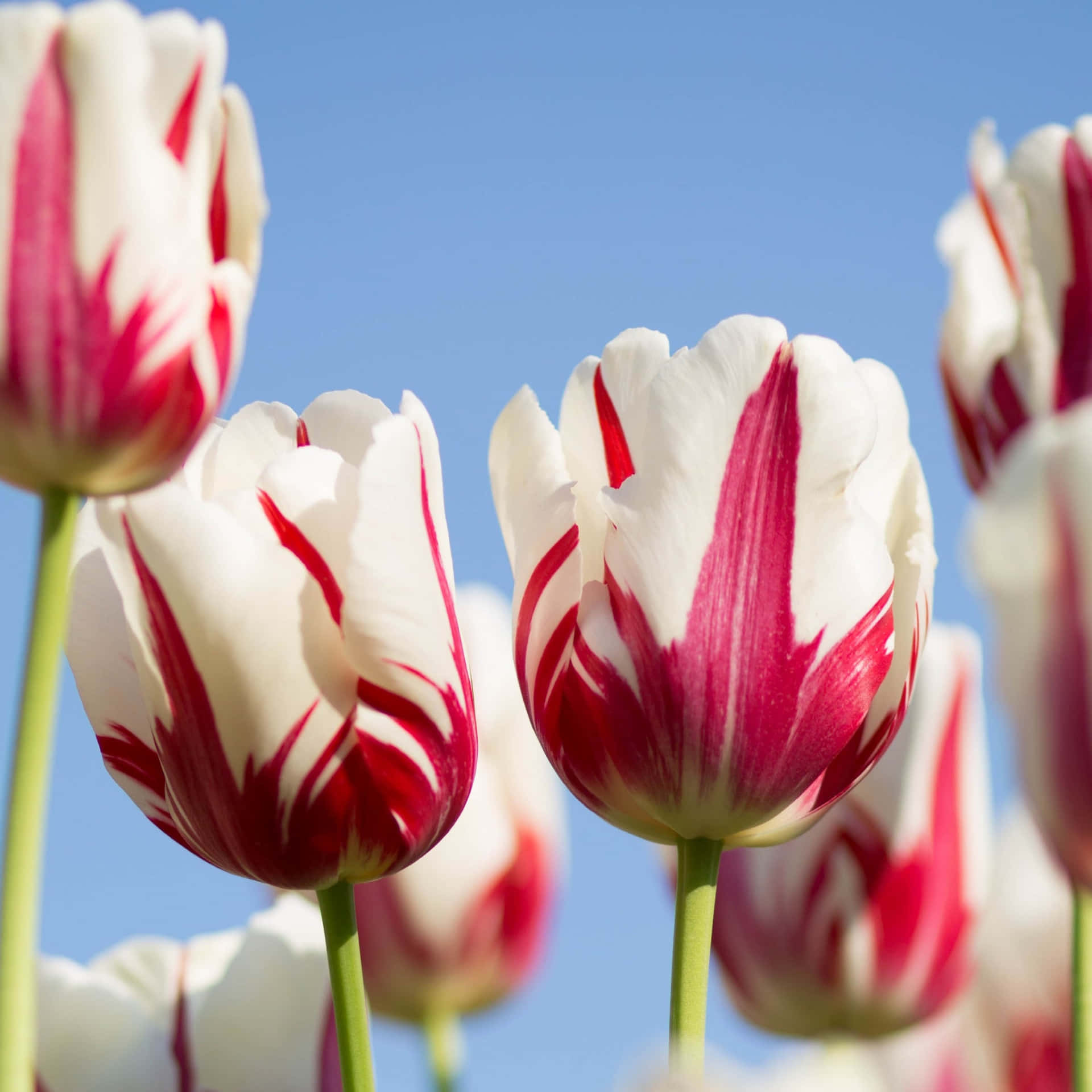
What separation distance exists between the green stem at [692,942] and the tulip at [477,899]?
607 millimetres

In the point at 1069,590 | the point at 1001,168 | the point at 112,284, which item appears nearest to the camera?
the point at 1069,590

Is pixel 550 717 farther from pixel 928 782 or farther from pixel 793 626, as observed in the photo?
pixel 928 782

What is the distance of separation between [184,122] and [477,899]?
3.01 feet

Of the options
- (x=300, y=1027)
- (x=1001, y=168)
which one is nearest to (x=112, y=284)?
(x=300, y=1027)

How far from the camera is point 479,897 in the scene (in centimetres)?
131

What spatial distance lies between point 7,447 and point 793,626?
11.6 inches

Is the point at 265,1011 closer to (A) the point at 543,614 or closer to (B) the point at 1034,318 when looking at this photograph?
(A) the point at 543,614

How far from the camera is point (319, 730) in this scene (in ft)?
1.95

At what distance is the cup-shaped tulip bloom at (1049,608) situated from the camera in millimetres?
344

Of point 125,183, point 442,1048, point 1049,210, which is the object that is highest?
point 1049,210

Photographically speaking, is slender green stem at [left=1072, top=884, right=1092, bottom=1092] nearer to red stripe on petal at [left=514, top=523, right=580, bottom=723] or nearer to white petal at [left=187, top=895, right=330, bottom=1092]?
red stripe on petal at [left=514, top=523, right=580, bottom=723]

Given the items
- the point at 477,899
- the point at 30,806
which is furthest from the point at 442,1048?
the point at 30,806

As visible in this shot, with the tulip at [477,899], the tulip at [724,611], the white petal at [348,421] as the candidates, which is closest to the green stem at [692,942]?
the tulip at [724,611]

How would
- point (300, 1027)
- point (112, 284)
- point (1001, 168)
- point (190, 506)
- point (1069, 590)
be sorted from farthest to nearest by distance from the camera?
point (1001, 168) → point (300, 1027) → point (190, 506) → point (112, 284) → point (1069, 590)
